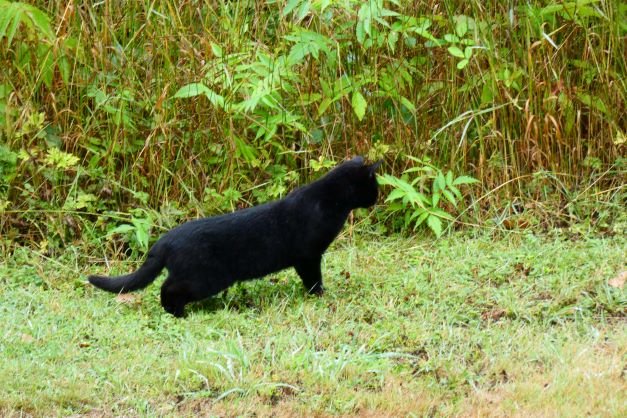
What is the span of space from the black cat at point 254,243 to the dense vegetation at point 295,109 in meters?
0.75

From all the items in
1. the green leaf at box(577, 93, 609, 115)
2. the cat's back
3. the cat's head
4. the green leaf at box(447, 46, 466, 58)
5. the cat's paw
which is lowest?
the cat's paw

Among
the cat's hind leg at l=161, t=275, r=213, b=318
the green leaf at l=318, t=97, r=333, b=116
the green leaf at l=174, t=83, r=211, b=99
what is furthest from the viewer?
the green leaf at l=318, t=97, r=333, b=116

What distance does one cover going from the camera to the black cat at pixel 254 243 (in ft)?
16.3

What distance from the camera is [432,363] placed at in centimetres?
416

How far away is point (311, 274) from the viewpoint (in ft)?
17.2

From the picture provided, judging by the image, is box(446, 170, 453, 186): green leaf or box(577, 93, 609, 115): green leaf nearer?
box(446, 170, 453, 186): green leaf

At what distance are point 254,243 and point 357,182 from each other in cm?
74

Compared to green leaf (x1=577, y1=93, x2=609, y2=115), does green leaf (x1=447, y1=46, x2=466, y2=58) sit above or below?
above

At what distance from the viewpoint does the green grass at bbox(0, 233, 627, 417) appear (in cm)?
383

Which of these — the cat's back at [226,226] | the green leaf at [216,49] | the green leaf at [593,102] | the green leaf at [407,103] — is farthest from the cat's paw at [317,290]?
the green leaf at [593,102]

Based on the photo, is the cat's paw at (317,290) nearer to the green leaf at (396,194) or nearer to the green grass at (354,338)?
the green grass at (354,338)

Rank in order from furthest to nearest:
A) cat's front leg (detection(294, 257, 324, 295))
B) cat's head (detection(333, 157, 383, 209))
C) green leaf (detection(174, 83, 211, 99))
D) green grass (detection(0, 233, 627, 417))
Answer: green leaf (detection(174, 83, 211, 99)) < cat's head (detection(333, 157, 383, 209)) < cat's front leg (detection(294, 257, 324, 295)) < green grass (detection(0, 233, 627, 417))

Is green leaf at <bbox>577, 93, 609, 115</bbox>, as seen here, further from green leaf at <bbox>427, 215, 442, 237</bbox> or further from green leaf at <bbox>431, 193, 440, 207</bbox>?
green leaf at <bbox>427, 215, 442, 237</bbox>

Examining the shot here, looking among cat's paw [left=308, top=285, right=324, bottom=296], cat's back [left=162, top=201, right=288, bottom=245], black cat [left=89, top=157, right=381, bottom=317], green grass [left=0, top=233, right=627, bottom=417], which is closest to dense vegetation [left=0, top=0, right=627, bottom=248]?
green grass [left=0, top=233, right=627, bottom=417]
